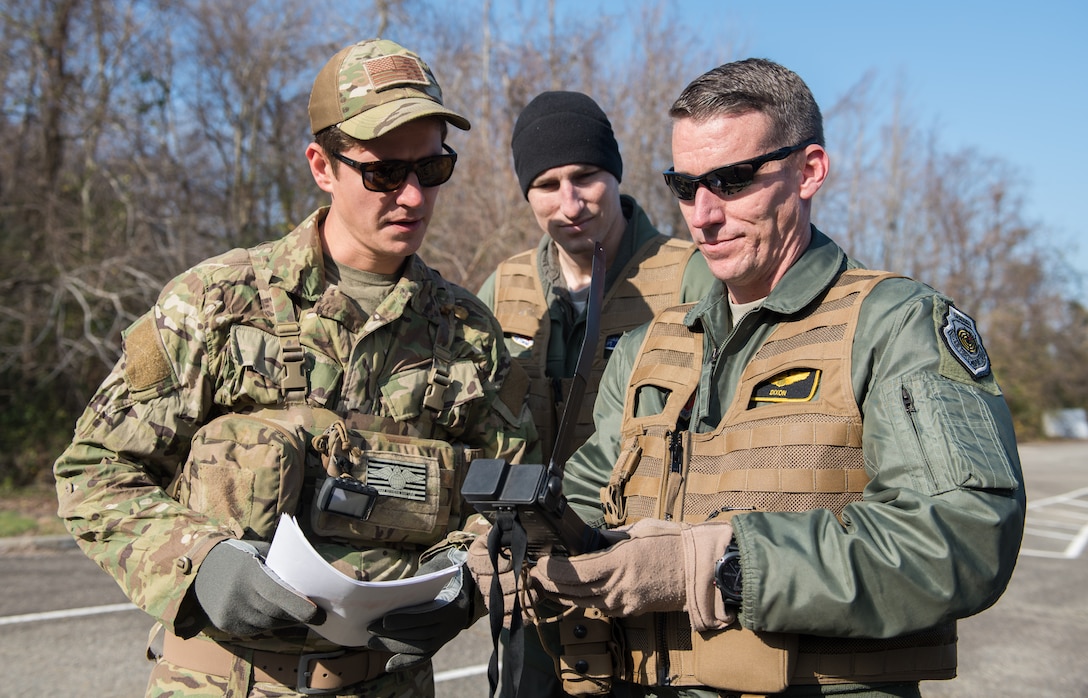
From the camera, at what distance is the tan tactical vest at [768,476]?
185 centimetres

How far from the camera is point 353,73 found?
2.59 m

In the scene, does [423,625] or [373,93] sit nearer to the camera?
[423,625]

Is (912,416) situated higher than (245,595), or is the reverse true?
(912,416)

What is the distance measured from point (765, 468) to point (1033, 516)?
15.2m

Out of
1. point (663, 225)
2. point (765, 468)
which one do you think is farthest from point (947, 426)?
point (663, 225)

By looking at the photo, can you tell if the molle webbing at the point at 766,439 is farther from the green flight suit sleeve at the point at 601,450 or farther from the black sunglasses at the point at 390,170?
the black sunglasses at the point at 390,170

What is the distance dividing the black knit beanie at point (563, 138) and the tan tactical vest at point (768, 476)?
1.34 metres

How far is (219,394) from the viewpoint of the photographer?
2410 millimetres

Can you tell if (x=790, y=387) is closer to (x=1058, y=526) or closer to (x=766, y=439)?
(x=766, y=439)

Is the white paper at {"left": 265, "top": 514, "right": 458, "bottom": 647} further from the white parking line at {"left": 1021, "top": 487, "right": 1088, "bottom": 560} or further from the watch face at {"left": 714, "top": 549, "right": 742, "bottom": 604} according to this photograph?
the white parking line at {"left": 1021, "top": 487, "right": 1088, "bottom": 560}

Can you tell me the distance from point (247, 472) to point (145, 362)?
0.43 m

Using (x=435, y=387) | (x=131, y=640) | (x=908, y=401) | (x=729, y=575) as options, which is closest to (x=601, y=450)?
(x=435, y=387)

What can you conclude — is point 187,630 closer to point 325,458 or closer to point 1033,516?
point 325,458

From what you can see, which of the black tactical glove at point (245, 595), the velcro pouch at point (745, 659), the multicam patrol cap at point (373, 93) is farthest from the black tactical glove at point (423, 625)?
the multicam patrol cap at point (373, 93)
